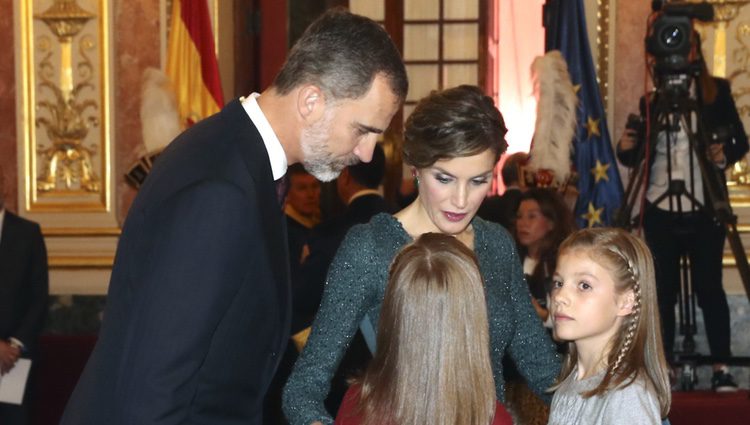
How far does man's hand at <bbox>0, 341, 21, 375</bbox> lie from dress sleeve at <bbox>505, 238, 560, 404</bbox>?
11.0ft

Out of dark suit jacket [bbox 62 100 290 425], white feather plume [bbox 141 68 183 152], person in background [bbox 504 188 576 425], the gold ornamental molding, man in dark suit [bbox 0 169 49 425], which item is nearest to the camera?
dark suit jacket [bbox 62 100 290 425]

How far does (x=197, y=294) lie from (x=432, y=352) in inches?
21.1

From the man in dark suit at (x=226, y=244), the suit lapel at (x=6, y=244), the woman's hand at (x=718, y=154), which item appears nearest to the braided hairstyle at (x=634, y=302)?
the man in dark suit at (x=226, y=244)

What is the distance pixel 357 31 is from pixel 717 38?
4869 millimetres

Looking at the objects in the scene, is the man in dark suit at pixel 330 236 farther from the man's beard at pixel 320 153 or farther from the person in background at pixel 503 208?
the man's beard at pixel 320 153

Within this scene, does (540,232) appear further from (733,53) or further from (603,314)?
(603,314)

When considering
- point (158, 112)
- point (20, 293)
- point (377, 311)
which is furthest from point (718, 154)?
point (20, 293)

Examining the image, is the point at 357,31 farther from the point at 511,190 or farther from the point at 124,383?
the point at 511,190

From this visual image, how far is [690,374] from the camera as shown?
16.4 feet

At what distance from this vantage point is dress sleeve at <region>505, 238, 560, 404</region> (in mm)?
2770

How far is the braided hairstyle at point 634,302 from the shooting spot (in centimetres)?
254

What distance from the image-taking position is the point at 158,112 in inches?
255

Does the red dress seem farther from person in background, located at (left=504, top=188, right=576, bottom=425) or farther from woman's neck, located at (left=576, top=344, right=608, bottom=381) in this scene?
person in background, located at (left=504, top=188, right=576, bottom=425)

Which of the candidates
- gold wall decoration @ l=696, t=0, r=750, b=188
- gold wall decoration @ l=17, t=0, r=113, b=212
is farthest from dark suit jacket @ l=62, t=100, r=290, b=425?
gold wall decoration @ l=17, t=0, r=113, b=212
